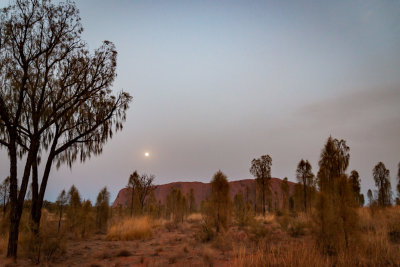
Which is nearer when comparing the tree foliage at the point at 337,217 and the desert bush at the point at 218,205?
the tree foliage at the point at 337,217

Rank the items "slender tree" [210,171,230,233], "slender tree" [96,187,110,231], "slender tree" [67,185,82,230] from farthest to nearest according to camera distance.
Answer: "slender tree" [96,187,110,231], "slender tree" [67,185,82,230], "slender tree" [210,171,230,233]

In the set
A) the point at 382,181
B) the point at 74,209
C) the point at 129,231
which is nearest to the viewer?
the point at 129,231

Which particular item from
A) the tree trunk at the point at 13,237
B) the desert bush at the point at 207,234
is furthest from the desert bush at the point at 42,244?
the desert bush at the point at 207,234

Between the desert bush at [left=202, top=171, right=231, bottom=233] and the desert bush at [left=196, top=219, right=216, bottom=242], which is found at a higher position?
the desert bush at [left=202, top=171, right=231, bottom=233]

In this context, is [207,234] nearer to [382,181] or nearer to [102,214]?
[102,214]

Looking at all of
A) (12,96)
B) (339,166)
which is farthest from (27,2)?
(339,166)

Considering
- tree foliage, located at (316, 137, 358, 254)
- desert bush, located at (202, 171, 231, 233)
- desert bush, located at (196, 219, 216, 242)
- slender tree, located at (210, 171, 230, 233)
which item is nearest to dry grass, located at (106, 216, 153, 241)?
desert bush, located at (196, 219, 216, 242)

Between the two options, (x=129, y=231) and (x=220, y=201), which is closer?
(x=220, y=201)

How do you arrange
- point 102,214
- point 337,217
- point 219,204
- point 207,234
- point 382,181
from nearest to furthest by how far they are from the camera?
point 337,217, point 207,234, point 219,204, point 102,214, point 382,181

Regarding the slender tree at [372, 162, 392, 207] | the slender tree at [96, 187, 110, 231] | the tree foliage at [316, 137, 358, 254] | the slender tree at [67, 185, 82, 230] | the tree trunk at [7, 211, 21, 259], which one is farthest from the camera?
the slender tree at [372, 162, 392, 207]

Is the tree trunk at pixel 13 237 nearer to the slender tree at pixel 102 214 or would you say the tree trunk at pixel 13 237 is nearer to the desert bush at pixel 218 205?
the desert bush at pixel 218 205

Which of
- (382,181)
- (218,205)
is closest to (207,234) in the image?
(218,205)

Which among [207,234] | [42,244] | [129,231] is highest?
[42,244]

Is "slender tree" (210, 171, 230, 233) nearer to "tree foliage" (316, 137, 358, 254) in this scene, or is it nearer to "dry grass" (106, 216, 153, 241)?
"dry grass" (106, 216, 153, 241)
